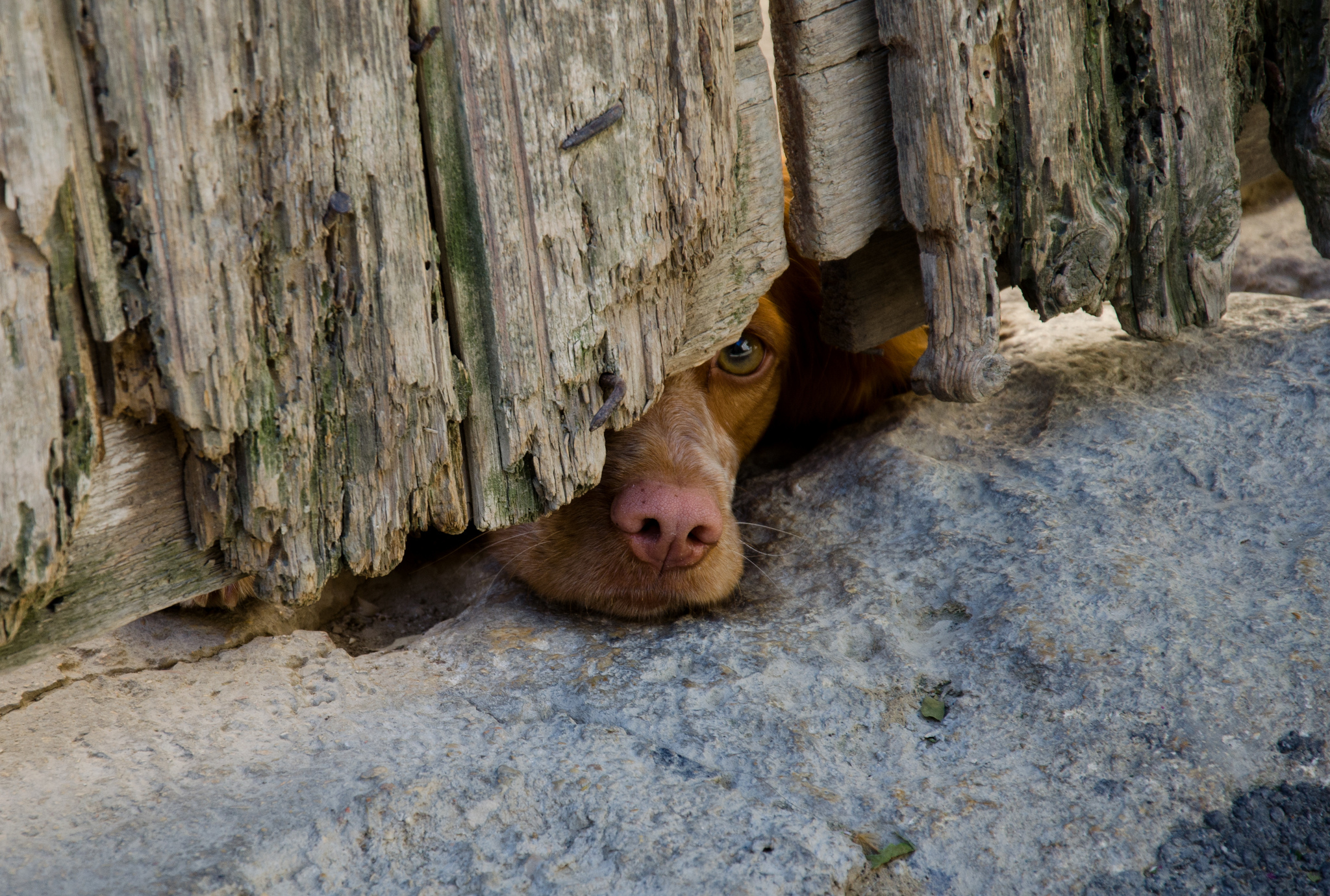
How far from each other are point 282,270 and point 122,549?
0.55 m

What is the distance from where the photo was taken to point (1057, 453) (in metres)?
2.67

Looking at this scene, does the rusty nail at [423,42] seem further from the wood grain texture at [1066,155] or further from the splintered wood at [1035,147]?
the wood grain texture at [1066,155]

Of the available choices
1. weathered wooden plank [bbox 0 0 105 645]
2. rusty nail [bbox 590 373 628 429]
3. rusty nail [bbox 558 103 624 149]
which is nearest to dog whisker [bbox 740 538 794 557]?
rusty nail [bbox 590 373 628 429]

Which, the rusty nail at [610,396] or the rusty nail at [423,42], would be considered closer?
the rusty nail at [423,42]

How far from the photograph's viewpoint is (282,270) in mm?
1556

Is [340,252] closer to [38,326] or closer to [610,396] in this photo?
[38,326]

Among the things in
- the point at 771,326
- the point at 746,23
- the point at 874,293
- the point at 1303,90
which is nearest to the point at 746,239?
the point at 746,23

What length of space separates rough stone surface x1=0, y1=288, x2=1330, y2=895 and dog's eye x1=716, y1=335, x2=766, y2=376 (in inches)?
27.4

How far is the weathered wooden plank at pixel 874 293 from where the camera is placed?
8.70ft

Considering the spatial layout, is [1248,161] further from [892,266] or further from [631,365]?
[631,365]

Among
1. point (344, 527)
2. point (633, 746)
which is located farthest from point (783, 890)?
point (344, 527)

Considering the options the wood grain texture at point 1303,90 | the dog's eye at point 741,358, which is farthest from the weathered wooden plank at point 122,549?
the wood grain texture at point 1303,90

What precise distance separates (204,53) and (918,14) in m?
1.45

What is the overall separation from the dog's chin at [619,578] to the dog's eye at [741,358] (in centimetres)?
81
